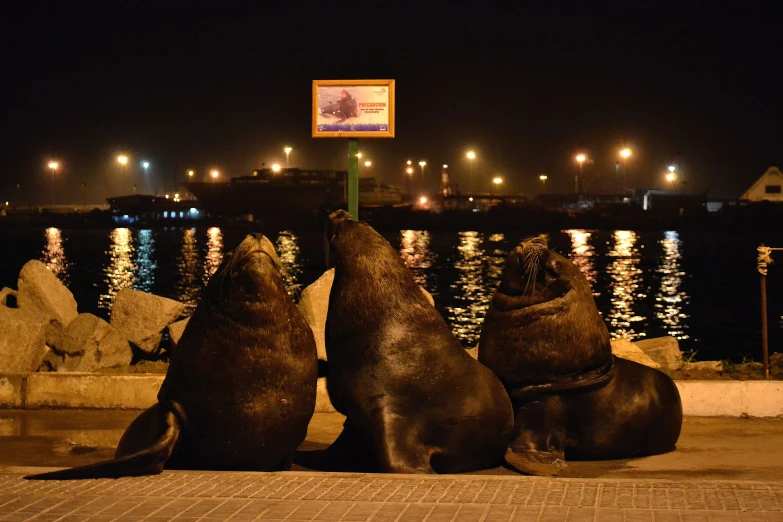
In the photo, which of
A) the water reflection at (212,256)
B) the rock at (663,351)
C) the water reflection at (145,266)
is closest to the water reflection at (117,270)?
the water reflection at (145,266)

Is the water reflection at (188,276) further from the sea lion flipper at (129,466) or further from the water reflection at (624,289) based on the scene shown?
the sea lion flipper at (129,466)

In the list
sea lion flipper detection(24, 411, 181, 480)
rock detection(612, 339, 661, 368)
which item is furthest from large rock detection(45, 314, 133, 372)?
rock detection(612, 339, 661, 368)

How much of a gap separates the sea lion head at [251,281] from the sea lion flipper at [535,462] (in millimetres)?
2346

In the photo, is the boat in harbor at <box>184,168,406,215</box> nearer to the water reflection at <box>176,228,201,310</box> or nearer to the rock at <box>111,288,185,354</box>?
the water reflection at <box>176,228,201,310</box>

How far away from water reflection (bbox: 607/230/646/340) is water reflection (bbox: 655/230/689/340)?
34.2 inches

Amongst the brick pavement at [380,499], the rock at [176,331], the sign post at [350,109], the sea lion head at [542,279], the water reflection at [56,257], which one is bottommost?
the water reflection at [56,257]

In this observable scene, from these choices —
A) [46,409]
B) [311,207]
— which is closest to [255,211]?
[311,207]

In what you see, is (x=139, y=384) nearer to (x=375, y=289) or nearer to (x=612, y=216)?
(x=375, y=289)

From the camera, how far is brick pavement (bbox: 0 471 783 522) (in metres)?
5.45

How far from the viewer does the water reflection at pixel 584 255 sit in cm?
4612

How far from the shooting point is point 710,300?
37.8 meters

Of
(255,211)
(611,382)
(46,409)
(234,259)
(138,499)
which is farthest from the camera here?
(255,211)

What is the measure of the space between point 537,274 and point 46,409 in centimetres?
537

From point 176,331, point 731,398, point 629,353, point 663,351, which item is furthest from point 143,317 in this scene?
point 731,398
